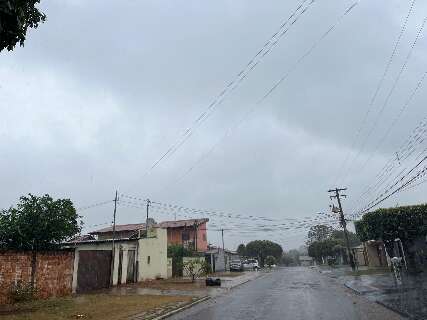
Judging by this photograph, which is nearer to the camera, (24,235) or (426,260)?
(24,235)

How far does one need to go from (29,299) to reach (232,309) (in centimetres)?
1102

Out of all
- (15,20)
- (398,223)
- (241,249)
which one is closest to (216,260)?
(398,223)

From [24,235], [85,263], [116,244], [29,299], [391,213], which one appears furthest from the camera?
[391,213]

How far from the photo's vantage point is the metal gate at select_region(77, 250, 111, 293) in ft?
84.5

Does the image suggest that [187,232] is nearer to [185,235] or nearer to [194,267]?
[185,235]

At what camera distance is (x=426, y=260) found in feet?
113

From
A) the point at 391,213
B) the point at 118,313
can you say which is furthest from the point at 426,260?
the point at 118,313

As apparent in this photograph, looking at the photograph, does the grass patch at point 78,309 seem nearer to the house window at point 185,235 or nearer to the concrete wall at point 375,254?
the concrete wall at point 375,254

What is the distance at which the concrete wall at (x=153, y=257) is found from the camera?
36.3 meters

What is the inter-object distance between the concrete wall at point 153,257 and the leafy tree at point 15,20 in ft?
99.5

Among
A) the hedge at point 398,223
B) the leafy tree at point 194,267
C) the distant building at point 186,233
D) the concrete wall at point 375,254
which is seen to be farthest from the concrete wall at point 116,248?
the concrete wall at point 375,254

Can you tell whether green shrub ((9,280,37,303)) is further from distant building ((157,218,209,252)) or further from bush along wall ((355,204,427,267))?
distant building ((157,218,209,252))

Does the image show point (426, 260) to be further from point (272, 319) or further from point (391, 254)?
point (272, 319)

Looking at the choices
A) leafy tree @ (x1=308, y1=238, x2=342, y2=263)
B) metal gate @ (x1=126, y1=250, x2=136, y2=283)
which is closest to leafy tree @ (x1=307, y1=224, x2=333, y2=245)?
leafy tree @ (x1=308, y1=238, x2=342, y2=263)
